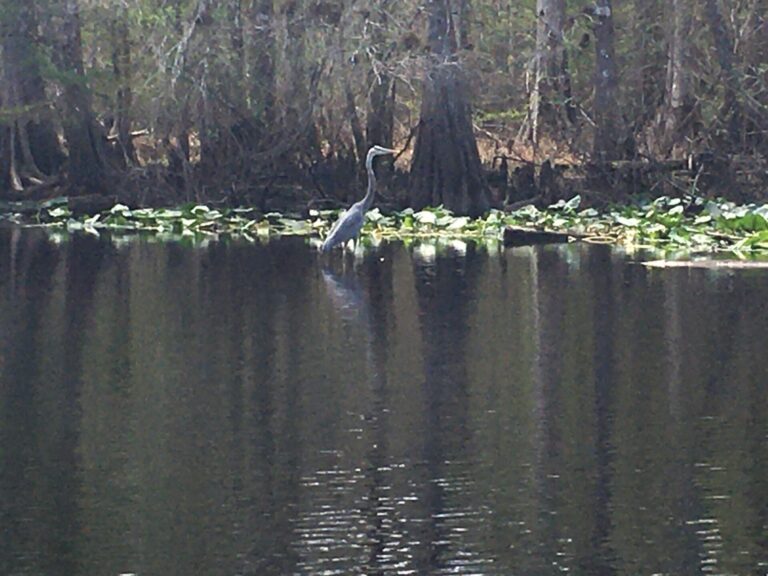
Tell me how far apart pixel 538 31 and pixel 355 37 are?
3928mm

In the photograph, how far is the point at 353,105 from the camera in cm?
3034

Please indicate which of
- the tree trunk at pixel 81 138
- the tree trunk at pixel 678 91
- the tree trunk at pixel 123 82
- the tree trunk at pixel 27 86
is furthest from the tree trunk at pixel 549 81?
the tree trunk at pixel 27 86

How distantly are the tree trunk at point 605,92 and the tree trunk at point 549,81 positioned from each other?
1.82ft

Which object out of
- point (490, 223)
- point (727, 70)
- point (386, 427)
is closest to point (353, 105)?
point (490, 223)

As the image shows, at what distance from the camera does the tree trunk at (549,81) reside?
3109cm

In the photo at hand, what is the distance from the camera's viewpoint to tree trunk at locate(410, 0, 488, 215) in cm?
2845

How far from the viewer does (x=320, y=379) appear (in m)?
13.0

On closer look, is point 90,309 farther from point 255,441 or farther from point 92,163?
point 92,163

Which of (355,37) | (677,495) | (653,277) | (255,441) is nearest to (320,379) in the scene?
(255,441)

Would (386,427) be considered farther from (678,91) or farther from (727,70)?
(678,91)

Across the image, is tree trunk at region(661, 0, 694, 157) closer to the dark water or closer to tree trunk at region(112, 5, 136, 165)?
tree trunk at region(112, 5, 136, 165)

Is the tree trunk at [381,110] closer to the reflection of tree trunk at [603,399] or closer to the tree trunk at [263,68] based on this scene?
the tree trunk at [263,68]

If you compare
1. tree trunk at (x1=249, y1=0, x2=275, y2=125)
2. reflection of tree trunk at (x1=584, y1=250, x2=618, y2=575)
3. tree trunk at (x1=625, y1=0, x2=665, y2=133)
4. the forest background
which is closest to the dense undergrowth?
the forest background

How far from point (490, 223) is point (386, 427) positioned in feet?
48.7
